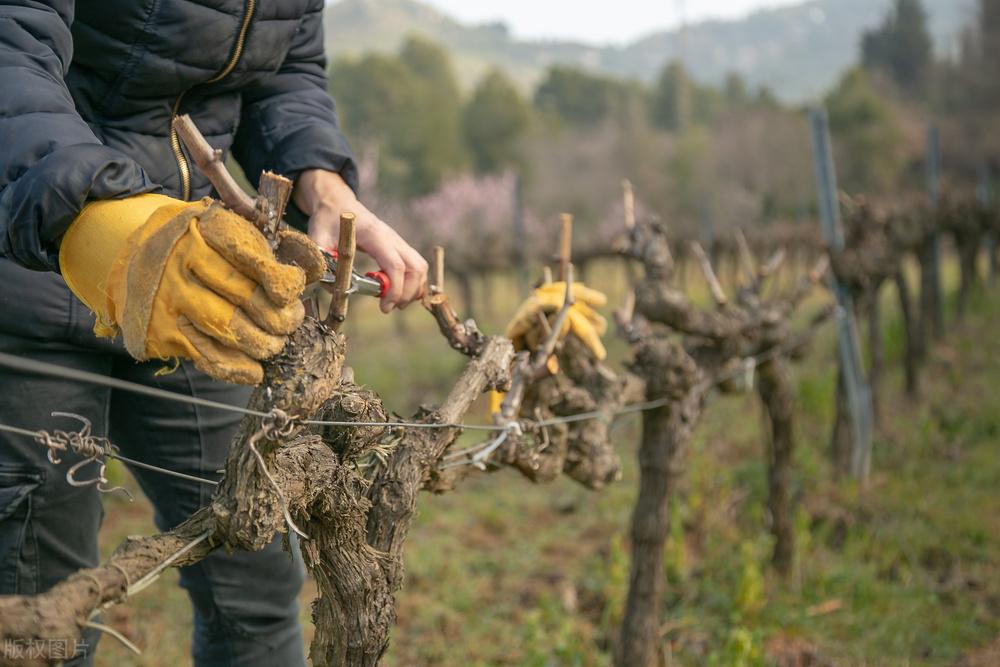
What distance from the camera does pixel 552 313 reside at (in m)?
2.44

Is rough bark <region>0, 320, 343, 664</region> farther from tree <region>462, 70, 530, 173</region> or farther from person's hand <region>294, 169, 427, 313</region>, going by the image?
tree <region>462, 70, 530, 173</region>

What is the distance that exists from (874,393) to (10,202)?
5.82 metres

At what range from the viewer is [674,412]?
3.02 meters

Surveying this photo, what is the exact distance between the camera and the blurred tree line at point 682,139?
28.8 metres

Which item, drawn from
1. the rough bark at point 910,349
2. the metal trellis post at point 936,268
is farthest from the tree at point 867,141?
the rough bark at point 910,349

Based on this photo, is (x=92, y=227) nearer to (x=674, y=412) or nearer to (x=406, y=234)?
(x=674, y=412)

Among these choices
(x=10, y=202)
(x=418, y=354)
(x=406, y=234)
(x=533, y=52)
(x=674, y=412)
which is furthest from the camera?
(x=533, y=52)

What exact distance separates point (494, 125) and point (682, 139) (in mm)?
7346

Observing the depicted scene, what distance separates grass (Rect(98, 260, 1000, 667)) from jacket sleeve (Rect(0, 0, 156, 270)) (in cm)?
248

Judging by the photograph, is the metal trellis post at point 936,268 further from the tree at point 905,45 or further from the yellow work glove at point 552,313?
the tree at point 905,45

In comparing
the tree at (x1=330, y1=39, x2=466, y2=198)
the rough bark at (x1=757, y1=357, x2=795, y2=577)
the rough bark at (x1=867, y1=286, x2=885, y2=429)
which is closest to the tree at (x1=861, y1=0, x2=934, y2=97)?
the tree at (x1=330, y1=39, x2=466, y2=198)

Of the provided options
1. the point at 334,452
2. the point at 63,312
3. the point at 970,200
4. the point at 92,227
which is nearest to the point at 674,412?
the point at 334,452

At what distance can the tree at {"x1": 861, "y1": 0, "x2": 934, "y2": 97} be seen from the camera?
4222cm

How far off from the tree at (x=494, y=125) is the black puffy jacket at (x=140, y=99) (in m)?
34.2
